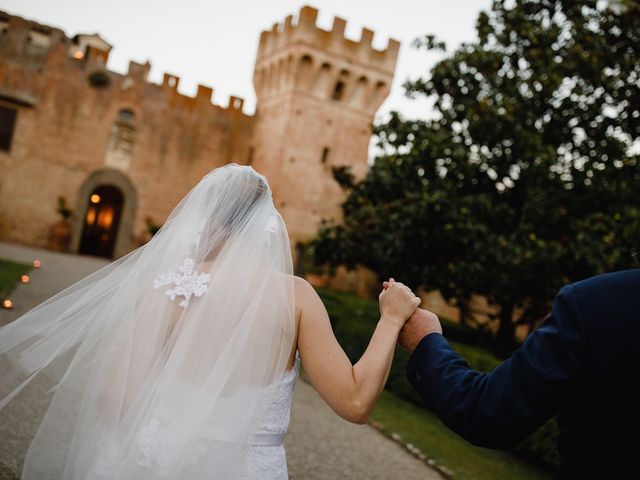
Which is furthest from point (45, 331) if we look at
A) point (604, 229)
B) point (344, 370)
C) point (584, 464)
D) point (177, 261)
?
point (604, 229)

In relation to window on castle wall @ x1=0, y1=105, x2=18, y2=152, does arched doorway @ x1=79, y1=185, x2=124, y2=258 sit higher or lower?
lower

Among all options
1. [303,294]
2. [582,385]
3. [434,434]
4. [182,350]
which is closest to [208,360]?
[182,350]

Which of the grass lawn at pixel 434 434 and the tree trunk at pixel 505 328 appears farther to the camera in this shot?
the tree trunk at pixel 505 328

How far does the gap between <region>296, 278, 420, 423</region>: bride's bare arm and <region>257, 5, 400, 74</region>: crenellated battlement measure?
74.4 feet

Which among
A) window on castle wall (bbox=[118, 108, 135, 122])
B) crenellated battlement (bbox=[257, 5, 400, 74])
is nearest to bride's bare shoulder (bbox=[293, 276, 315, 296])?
crenellated battlement (bbox=[257, 5, 400, 74])

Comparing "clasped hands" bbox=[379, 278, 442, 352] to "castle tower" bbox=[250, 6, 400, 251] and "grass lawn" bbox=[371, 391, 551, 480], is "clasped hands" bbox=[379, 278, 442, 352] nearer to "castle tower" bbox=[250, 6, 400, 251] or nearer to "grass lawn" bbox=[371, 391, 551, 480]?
"grass lawn" bbox=[371, 391, 551, 480]

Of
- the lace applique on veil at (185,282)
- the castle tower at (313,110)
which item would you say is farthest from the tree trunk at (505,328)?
the castle tower at (313,110)

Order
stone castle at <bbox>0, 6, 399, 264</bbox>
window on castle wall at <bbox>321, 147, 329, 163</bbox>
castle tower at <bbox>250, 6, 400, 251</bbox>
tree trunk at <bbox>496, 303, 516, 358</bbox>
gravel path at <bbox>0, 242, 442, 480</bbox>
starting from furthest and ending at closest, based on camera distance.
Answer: window on castle wall at <bbox>321, 147, 329, 163</bbox> → castle tower at <bbox>250, 6, 400, 251</bbox> → stone castle at <bbox>0, 6, 399, 264</bbox> → tree trunk at <bbox>496, 303, 516, 358</bbox> → gravel path at <bbox>0, 242, 442, 480</bbox>

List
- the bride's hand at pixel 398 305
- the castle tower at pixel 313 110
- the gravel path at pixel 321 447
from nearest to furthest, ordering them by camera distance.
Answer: the bride's hand at pixel 398 305, the gravel path at pixel 321 447, the castle tower at pixel 313 110

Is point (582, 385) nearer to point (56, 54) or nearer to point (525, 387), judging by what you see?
point (525, 387)

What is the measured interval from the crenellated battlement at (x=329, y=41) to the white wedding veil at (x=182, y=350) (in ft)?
73.2

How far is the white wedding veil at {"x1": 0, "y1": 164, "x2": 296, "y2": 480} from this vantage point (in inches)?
81.8

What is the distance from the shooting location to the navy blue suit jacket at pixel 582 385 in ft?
4.66

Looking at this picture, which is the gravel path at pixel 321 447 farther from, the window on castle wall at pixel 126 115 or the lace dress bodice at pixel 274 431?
the window on castle wall at pixel 126 115
